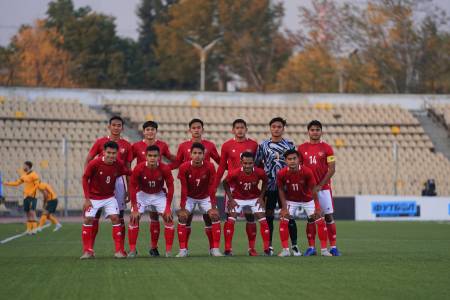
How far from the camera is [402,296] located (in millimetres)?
10867

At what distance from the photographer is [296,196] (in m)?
16.9

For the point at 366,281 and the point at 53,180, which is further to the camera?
the point at 53,180

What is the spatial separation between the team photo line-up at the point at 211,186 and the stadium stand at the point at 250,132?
21835 mm

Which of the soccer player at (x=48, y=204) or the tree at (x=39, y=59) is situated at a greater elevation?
the tree at (x=39, y=59)

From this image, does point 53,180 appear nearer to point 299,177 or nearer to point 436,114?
point 436,114

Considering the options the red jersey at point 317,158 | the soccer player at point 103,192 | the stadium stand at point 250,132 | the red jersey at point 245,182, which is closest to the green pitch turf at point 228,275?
the soccer player at point 103,192

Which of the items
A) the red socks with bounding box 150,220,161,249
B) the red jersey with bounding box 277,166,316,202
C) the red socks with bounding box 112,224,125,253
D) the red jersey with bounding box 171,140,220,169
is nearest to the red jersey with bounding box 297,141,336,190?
the red jersey with bounding box 277,166,316,202

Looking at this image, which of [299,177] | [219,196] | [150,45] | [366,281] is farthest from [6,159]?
[150,45]

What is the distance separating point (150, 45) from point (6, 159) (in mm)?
42647

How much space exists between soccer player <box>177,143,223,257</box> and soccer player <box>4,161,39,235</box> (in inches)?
428

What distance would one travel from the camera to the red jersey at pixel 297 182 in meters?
16.7

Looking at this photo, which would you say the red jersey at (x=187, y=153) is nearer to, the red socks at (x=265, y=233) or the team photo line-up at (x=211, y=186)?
the team photo line-up at (x=211, y=186)

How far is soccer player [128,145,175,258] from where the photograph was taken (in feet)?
53.6

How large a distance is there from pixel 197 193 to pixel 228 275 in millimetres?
3943
